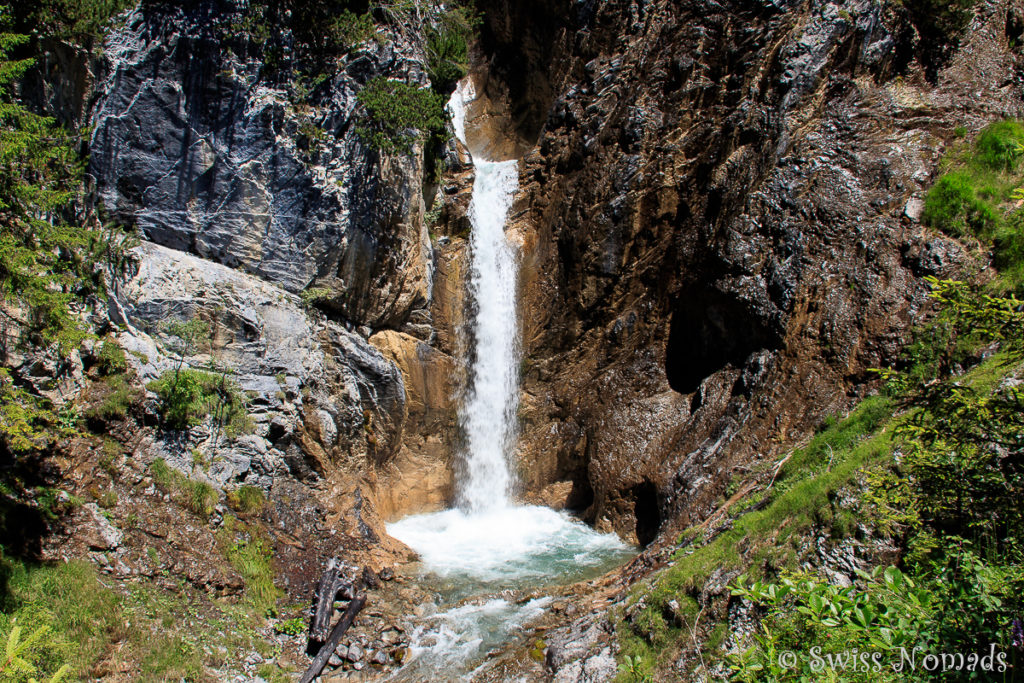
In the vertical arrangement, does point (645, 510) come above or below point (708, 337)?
below

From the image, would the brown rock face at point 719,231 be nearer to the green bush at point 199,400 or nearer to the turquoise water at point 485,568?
the turquoise water at point 485,568

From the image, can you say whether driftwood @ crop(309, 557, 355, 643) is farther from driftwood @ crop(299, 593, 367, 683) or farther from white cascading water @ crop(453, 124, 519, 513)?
white cascading water @ crop(453, 124, 519, 513)

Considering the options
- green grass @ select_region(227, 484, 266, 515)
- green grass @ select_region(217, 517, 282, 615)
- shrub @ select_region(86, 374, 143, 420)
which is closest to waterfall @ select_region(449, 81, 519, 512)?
green grass @ select_region(227, 484, 266, 515)

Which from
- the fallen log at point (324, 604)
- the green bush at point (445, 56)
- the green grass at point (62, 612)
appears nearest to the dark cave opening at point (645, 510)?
the fallen log at point (324, 604)

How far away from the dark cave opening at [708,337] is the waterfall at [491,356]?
4.41 metres

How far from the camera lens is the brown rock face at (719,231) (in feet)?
36.2

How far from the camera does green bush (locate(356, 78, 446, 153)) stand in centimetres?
1259

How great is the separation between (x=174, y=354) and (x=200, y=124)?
178 inches

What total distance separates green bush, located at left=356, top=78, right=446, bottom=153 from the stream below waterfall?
13.2ft

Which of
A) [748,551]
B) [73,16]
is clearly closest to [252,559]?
[748,551]

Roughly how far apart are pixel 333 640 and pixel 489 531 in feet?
19.3

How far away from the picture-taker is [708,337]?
43.1ft

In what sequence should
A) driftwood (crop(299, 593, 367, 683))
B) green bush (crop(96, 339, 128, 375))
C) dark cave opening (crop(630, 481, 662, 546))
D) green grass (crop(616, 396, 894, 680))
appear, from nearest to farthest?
1. green grass (crop(616, 396, 894, 680))
2. driftwood (crop(299, 593, 367, 683))
3. green bush (crop(96, 339, 128, 375))
4. dark cave opening (crop(630, 481, 662, 546))

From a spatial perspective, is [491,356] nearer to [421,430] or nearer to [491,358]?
[491,358]
